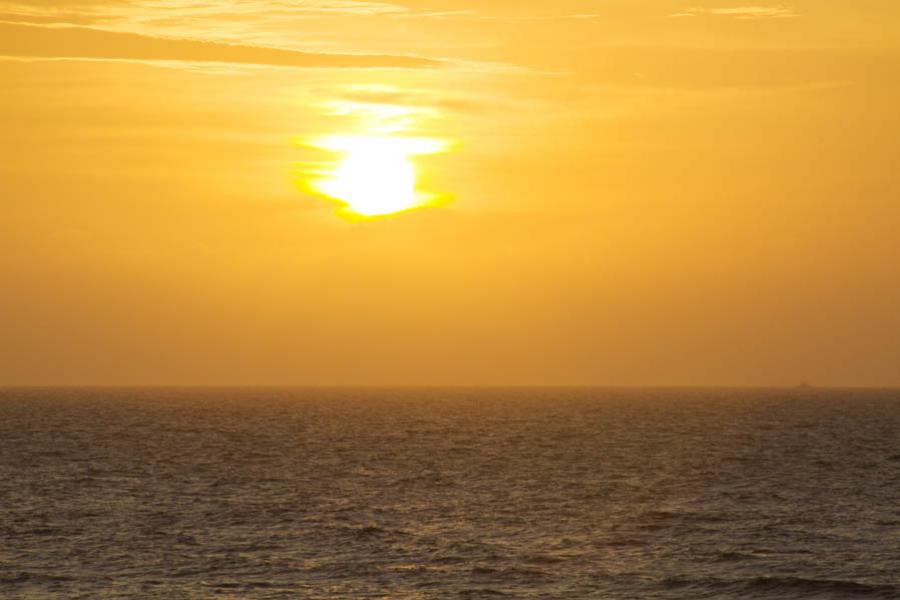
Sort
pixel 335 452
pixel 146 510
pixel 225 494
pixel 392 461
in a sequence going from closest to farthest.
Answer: pixel 146 510
pixel 225 494
pixel 392 461
pixel 335 452

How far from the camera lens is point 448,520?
6738 cm

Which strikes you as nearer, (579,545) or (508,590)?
(508,590)

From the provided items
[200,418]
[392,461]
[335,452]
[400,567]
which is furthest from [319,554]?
[200,418]

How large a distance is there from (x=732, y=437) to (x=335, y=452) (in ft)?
155

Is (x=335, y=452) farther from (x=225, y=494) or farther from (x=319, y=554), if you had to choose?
(x=319, y=554)

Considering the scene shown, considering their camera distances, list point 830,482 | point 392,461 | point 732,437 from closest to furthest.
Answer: point 830,482 < point 392,461 < point 732,437

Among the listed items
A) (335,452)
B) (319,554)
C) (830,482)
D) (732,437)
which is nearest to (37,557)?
(319,554)

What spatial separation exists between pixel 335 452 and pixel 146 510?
4890cm

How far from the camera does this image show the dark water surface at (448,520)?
50219 mm

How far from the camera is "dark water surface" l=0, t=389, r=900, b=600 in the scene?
1977 inches

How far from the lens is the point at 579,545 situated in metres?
59.0

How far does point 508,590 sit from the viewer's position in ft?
161

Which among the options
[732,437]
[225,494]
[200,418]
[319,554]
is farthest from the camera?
[200,418]

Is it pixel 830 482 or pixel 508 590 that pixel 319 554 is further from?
pixel 830 482
